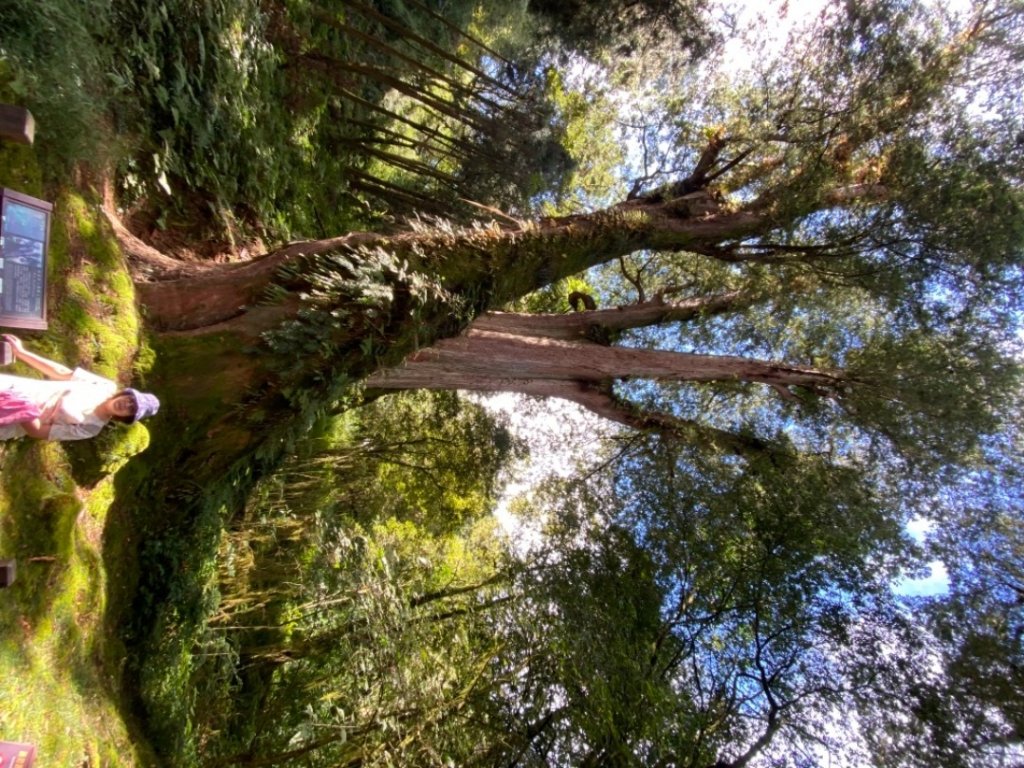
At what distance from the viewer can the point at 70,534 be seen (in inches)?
189

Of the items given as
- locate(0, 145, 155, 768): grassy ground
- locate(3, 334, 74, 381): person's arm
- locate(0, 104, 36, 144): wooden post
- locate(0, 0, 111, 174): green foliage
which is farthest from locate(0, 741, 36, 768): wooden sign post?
locate(0, 0, 111, 174): green foliage

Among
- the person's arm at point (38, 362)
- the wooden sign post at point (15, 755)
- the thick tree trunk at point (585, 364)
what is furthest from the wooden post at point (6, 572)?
the thick tree trunk at point (585, 364)

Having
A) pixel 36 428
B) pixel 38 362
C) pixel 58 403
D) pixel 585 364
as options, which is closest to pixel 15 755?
pixel 36 428

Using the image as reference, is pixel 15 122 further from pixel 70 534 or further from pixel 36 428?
pixel 70 534

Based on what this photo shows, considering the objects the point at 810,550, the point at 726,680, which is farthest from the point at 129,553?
the point at 810,550

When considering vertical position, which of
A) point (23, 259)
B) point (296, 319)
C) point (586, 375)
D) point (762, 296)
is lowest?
point (586, 375)

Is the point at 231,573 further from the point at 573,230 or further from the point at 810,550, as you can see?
the point at 810,550

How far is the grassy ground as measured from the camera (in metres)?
4.28

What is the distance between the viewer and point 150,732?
6363mm

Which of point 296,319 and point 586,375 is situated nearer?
point 296,319

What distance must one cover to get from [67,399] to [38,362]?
32 cm

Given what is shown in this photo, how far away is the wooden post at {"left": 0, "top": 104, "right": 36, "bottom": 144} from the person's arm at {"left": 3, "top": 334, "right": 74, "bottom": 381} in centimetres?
140

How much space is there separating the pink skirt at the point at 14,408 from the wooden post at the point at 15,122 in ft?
5.93

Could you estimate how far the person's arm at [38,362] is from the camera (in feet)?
12.9
